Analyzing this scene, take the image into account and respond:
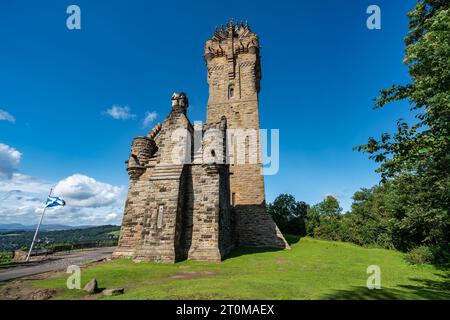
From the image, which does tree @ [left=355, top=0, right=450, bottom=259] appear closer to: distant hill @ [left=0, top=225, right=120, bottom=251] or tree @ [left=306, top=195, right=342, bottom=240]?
tree @ [left=306, top=195, right=342, bottom=240]

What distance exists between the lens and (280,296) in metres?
5.53

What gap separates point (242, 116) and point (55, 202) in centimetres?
1845

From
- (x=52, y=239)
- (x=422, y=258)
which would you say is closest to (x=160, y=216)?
(x=422, y=258)

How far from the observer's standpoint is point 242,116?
968 inches

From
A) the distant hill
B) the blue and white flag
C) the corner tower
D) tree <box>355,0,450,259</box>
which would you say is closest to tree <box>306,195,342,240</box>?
tree <box>355,0,450,259</box>

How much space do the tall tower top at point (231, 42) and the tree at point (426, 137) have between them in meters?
15.9

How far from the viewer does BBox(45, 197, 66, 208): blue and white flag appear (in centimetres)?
1812

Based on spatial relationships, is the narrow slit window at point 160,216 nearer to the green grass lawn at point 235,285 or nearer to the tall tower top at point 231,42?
the green grass lawn at point 235,285

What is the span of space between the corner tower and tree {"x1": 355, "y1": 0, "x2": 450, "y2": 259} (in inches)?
397

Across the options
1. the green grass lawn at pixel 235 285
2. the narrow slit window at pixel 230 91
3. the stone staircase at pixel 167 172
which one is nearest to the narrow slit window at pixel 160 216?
the stone staircase at pixel 167 172

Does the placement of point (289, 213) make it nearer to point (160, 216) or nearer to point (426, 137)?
point (160, 216)

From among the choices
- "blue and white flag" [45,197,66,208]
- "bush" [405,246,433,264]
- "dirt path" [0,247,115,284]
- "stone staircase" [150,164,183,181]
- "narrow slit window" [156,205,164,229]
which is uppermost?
"stone staircase" [150,164,183,181]
